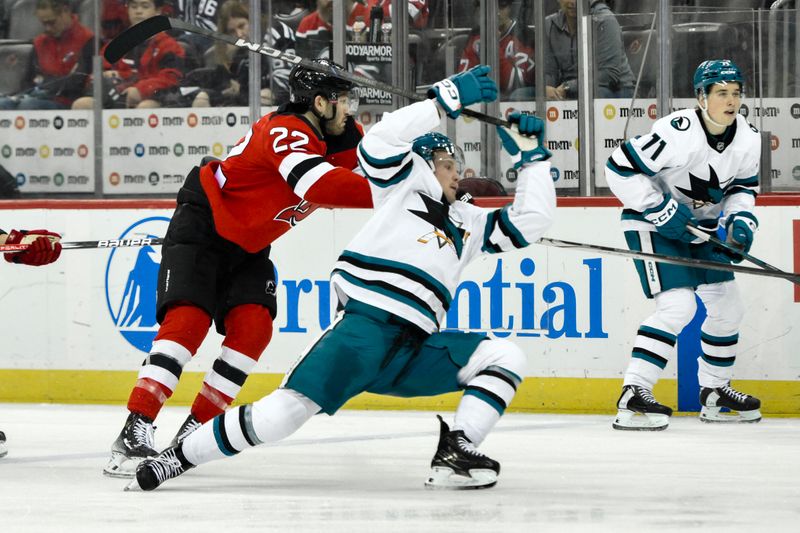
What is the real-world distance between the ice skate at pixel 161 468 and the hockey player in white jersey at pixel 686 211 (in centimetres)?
183

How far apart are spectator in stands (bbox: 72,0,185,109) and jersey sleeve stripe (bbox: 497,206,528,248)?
313 centimetres

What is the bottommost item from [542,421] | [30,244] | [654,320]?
[542,421]

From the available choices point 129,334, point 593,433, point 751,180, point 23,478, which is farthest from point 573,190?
point 23,478

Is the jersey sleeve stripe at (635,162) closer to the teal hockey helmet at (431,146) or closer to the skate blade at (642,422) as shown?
the skate blade at (642,422)

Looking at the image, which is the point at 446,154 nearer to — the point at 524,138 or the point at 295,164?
the point at 524,138

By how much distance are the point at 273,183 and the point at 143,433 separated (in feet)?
2.47

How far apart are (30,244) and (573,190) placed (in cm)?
229

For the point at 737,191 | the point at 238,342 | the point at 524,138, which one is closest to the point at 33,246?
→ the point at 238,342

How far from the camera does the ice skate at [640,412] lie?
4.43m

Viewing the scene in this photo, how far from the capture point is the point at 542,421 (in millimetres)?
4711

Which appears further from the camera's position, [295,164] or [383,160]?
[295,164]

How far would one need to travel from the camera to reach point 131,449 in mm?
3480

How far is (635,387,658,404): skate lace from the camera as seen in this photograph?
445 centimetres

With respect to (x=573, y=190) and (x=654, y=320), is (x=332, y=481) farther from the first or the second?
(x=573, y=190)
